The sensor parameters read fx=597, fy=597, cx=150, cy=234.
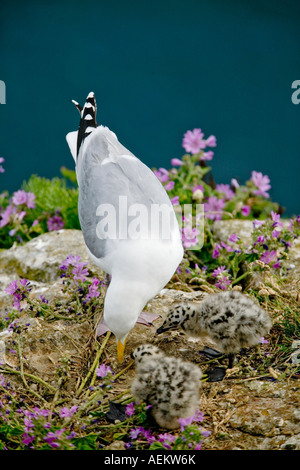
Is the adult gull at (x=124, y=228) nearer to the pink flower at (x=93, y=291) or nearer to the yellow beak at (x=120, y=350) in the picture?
the yellow beak at (x=120, y=350)

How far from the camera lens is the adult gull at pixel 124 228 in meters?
2.90

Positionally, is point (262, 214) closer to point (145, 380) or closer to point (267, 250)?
point (267, 250)

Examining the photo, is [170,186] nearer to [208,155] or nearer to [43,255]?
[208,155]

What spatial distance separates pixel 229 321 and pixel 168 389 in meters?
0.57

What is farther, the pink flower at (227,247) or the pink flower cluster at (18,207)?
the pink flower cluster at (18,207)

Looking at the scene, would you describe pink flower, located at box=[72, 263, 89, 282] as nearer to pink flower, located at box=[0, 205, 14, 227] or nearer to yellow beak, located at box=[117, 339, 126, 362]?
yellow beak, located at box=[117, 339, 126, 362]

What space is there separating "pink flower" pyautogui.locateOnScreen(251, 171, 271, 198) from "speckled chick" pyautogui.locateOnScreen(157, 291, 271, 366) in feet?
6.54

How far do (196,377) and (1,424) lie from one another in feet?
2.98

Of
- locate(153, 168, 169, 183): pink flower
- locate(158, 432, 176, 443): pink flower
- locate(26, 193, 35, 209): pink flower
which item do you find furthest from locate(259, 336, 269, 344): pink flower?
locate(26, 193, 35, 209): pink flower

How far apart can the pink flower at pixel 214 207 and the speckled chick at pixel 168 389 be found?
2.17 metres

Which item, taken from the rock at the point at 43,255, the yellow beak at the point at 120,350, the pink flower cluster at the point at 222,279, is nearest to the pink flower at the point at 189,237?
the pink flower cluster at the point at 222,279

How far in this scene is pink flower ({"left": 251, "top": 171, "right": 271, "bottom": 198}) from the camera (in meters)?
4.94

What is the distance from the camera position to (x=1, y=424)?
270 centimetres
